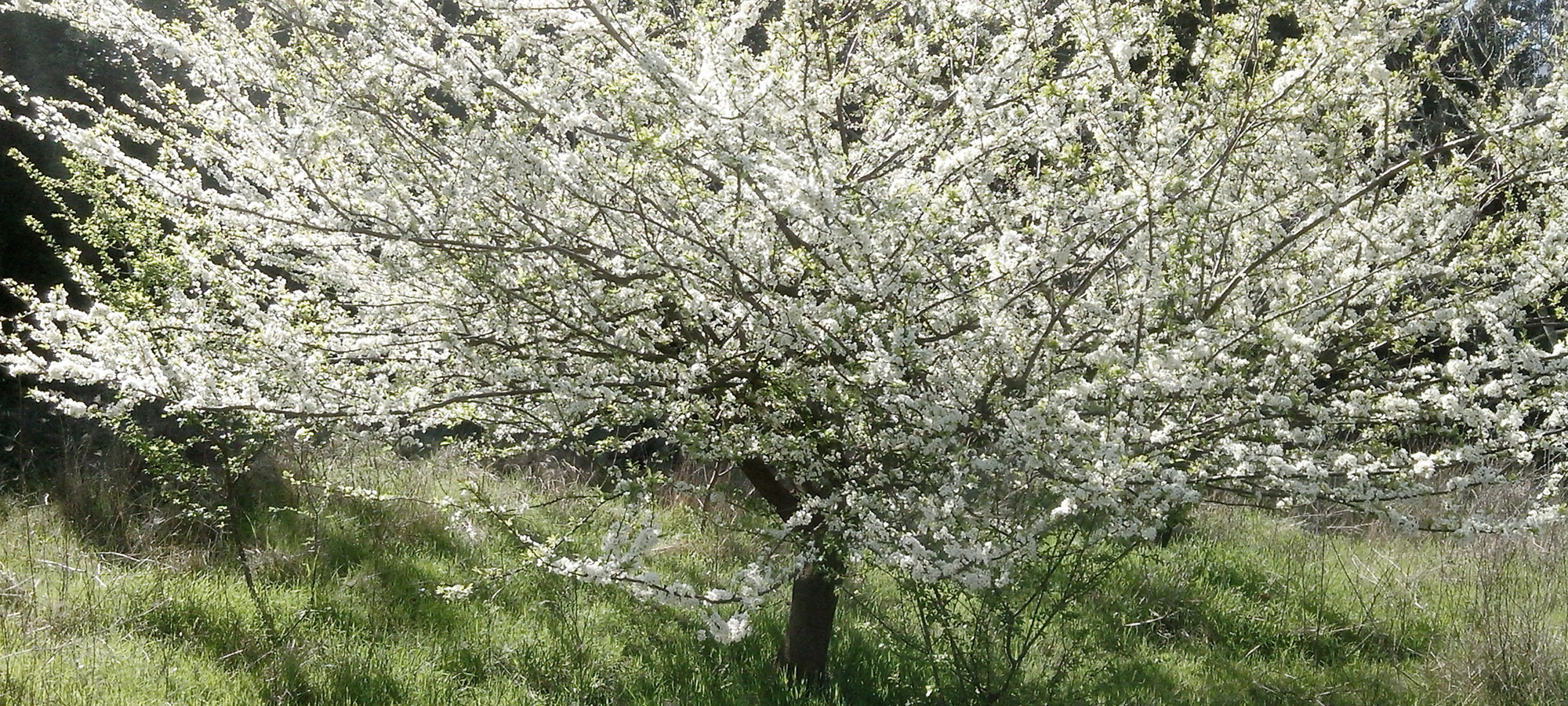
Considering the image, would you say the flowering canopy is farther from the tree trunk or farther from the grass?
the tree trunk

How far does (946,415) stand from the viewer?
2959mm

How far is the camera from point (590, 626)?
16.5 ft

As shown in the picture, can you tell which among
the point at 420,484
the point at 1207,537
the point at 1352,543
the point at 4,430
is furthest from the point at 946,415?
the point at 4,430

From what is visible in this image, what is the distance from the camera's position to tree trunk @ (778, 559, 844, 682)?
452 centimetres

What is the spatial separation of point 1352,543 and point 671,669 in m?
5.17

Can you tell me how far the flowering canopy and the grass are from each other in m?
0.56

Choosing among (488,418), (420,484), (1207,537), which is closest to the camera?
(488,418)

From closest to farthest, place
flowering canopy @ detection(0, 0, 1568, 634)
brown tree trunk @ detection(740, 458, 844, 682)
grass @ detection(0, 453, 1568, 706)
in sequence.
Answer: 1. flowering canopy @ detection(0, 0, 1568, 634)
2. grass @ detection(0, 453, 1568, 706)
3. brown tree trunk @ detection(740, 458, 844, 682)

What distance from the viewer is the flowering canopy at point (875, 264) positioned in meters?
2.97

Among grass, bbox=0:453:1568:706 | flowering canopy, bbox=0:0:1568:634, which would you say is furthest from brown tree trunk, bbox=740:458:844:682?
flowering canopy, bbox=0:0:1568:634

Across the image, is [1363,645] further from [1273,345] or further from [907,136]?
[907,136]

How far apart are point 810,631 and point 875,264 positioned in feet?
6.74

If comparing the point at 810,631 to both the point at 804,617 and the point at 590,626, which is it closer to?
the point at 804,617

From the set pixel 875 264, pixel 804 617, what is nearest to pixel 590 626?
pixel 804 617
